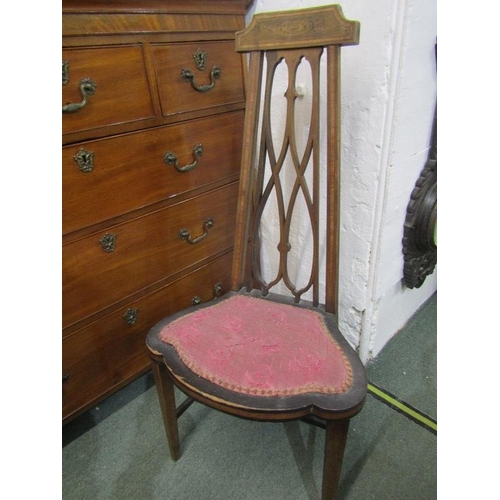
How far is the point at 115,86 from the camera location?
3.17 ft

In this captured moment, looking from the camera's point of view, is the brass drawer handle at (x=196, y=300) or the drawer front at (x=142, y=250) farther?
the brass drawer handle at (x=196, y=300)

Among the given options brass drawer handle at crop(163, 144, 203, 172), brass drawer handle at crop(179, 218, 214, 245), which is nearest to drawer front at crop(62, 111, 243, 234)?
brass drawer handle at crop(163, 144, 203, 172)

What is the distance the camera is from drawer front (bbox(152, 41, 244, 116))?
105 centimetres

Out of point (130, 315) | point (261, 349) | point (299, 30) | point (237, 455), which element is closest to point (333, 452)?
point (261, 349)

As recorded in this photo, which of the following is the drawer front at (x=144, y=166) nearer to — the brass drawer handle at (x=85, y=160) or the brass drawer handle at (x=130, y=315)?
the brass drawer handle at (x=85, y=160)

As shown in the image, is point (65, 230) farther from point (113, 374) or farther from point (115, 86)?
point (113, 374)

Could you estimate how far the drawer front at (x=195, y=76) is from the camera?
3.45ft

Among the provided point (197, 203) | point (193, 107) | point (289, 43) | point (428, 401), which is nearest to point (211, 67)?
point (193, 107)

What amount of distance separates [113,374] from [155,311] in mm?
Result: 225

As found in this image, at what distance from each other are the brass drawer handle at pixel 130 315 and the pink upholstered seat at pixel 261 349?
0.25 m

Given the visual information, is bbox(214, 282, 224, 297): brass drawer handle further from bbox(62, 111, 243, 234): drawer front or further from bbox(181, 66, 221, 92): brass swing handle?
bbox(181, 66, 221, 92): brass swing handle

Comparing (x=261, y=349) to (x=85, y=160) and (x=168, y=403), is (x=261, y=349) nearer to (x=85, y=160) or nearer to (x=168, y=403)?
(x=168, y=403)

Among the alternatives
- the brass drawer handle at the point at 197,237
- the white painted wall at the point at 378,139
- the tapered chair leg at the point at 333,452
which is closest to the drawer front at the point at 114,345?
the brass drawer handle at the point at 197,237

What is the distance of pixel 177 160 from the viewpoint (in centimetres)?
115
